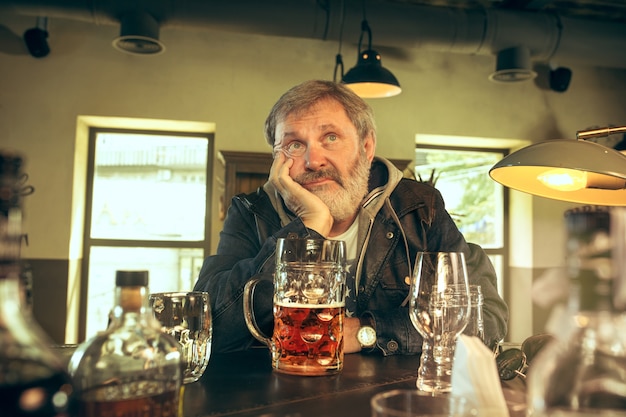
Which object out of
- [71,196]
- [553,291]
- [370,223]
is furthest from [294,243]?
[71,196]

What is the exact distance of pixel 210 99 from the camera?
176 inches

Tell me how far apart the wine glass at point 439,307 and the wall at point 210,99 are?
298 cm

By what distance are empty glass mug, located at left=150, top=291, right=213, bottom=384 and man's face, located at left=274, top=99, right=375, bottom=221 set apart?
33.2 inches

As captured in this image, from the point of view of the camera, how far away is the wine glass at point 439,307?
0.96 meters

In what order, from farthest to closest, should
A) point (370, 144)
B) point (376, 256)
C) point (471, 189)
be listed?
point (471, 189) < point (370, 144) < point (376, 256)

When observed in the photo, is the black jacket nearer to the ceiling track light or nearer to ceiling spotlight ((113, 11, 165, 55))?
the ceiling track light

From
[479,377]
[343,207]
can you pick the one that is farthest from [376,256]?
[479,377]

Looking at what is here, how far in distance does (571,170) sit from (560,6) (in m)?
3.96

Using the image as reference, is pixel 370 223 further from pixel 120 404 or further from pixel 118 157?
pixel 118 157

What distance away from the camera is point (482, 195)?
17.4 ft

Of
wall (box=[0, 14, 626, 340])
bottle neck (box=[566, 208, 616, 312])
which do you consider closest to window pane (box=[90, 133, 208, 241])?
wall (box=[0, 14, 626, 340])

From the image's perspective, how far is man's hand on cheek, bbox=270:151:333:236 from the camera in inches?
65.0

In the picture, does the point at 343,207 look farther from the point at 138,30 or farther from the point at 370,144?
the point at 138,30

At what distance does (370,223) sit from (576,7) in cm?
389
